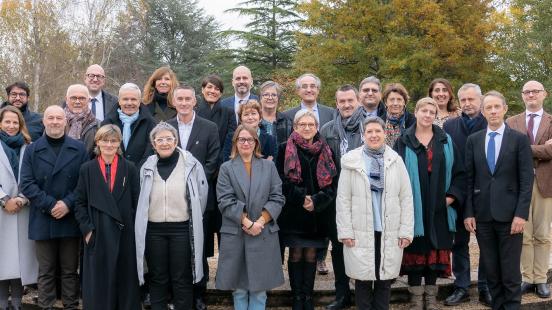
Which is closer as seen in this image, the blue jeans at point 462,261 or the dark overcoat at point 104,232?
the dark overcoat at point 104,232

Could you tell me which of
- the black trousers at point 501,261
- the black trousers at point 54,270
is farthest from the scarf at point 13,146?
the black trousers at point 501,261

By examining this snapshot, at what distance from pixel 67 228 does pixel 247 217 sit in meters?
1.80

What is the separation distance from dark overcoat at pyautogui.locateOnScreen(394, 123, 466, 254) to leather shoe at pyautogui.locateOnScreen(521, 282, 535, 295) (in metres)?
1.36

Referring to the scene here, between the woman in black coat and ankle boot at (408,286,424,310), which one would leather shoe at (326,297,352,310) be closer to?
ankle boot at (408,286,424,310)

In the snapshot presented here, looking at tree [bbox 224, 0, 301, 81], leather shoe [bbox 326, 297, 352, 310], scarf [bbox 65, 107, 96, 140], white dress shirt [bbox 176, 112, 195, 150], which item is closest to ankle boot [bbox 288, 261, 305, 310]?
leather shoe [bbox 326, 297, 352, 310]

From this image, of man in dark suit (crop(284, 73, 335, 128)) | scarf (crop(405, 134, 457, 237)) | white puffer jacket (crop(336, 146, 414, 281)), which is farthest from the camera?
man in dark suit (crop(284, 73, 335, 128))

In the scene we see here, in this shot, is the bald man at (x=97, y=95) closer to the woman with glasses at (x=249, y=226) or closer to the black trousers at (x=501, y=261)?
the woman with glasses at (x=249, y=226)

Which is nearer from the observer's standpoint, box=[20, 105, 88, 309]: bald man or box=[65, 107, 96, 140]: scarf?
box=[20, 105, 88, 309]: bald man

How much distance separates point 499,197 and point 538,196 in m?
0.88

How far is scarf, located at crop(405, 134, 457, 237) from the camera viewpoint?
5320 mm

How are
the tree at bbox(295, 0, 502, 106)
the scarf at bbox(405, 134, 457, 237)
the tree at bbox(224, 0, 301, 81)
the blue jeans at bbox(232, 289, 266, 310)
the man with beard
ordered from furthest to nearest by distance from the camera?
the tree at bbox(224, 0, 301, 81) < the tree at bbox(295, 0, 502, 106) < the man with beard < the scarf at bbox(405, 134, 457, 237) < the blue jeans at bbox(232, 289, 266, 310)

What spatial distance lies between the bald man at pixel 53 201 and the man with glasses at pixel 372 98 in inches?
120

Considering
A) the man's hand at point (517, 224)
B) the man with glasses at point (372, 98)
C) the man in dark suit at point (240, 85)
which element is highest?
the man in dark suit at point (240, 85)

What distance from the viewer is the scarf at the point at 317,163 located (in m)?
5.19
